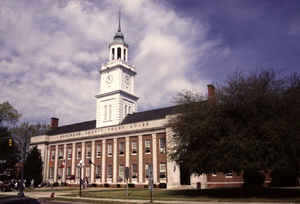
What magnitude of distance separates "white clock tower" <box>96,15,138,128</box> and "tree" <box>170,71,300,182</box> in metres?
33.7

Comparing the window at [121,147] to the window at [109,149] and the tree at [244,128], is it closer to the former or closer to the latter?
the window at [109,149]

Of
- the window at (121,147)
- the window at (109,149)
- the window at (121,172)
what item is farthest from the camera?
the window at (109,149)

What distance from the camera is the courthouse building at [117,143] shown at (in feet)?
165

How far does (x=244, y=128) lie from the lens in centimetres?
2733

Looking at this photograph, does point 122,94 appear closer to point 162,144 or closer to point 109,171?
point 109,171

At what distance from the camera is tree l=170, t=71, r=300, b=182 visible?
2542cm

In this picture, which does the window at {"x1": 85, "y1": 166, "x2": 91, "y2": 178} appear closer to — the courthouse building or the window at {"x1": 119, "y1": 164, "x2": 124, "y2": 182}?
the courthouse building

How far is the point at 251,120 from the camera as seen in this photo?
90.1ft

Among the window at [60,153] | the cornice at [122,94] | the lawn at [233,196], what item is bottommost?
the lawn at [233,196]

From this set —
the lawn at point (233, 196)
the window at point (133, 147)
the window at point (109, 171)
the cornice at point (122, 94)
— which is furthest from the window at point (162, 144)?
the lawn at point (233, 196)

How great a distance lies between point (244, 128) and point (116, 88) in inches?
1595

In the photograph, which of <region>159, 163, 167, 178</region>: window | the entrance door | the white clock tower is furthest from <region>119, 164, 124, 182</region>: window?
the entrance door

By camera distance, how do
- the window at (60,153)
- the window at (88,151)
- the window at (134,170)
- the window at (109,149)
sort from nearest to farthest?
the window at (134,170) → the window at (109,149) → the window at (88,151) → the window at (60,153)

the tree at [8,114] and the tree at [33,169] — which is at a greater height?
the tree at [8,114]
